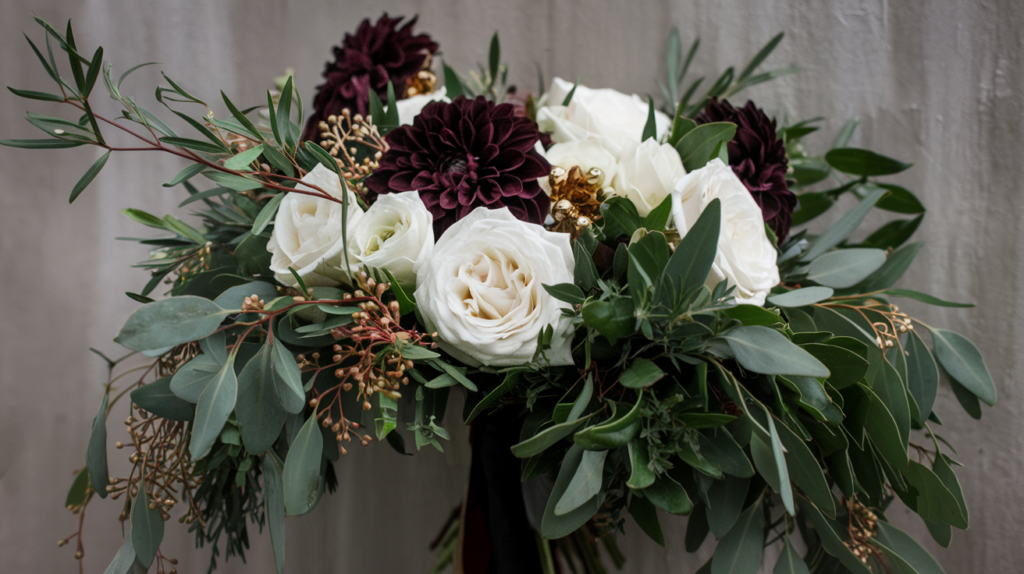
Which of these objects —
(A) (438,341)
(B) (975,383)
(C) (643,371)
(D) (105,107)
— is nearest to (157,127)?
(A) (438,341)

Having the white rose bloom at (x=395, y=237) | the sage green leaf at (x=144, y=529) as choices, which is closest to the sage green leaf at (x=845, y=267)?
the white rose bloom at (x=395, y=237)

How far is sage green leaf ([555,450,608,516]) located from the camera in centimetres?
36

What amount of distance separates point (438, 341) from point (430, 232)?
3.5 inches

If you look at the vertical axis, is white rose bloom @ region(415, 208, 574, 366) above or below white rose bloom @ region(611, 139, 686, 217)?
below

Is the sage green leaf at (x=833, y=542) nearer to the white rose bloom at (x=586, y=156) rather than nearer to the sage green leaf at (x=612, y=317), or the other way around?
the sage green leaf at (x=612, y=317)

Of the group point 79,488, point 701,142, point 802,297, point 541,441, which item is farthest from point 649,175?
point 79,488

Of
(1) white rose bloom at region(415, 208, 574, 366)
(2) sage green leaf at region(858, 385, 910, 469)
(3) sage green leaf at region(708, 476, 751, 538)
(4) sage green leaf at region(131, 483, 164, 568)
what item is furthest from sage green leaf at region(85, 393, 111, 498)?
(2) sage green leaf at region(858, 385, 910, 469)

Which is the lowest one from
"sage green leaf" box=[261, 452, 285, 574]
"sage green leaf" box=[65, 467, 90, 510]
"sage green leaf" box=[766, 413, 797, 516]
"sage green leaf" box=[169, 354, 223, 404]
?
"sage green leaf" box=[65, 467, 90, 510]

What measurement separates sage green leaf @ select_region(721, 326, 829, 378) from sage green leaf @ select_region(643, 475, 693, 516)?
0.10 metres

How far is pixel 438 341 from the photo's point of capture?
431mm

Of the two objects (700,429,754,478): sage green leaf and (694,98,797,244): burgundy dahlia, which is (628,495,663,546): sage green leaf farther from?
(694,98,797,244): burgundy dahlia

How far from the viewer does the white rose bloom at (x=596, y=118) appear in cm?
58

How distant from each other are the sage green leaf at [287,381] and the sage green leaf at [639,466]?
227mm

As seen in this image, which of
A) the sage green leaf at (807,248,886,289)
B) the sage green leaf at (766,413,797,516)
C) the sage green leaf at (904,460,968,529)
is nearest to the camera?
the sage green leaf at (766,413,797,516)
